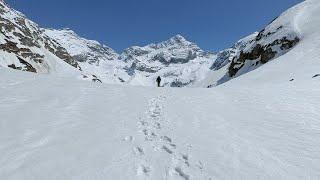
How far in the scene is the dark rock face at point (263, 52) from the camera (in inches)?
2315

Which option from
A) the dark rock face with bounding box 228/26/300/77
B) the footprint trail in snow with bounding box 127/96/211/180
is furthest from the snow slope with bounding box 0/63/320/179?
the dark rock face with bounding box 228/26/300/77

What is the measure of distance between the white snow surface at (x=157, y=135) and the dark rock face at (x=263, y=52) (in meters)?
42.7

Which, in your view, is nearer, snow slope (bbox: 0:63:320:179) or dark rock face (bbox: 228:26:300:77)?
snow slope (bbox: 0:63:320:179)

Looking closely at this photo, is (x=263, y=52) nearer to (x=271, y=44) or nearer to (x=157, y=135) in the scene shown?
(x=271, y=44)

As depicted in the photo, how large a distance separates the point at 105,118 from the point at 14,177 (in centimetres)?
540

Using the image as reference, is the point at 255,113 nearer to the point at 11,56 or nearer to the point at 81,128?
the point at 81,128

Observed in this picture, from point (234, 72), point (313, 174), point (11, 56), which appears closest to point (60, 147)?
point (313, 174)

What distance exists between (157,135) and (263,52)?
55949 mm

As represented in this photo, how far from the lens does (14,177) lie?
744cm

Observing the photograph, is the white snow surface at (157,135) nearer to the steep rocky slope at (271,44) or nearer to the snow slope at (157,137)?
the snow slope at (157,137)

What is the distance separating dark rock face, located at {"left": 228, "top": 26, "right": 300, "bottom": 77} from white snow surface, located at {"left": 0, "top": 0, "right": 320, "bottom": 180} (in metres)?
42.7

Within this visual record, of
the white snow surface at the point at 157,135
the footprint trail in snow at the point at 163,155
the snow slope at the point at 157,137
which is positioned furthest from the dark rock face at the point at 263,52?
the footprint trail in snow at the point at 163,155

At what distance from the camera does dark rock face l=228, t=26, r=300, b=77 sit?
58.8m

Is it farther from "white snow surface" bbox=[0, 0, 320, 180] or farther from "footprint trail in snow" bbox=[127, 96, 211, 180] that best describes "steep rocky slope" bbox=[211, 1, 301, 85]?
"footprint trail in snow" bbox=[127, 96, 211, 180]
